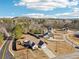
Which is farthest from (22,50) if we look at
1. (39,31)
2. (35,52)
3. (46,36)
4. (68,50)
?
(39,31)

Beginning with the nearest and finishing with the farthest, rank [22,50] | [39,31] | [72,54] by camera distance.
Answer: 1. [72,54]
2. [22,50]
3. [39,31]

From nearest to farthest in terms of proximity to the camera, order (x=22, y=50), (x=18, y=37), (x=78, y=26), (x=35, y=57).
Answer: (x=35, y=57), (x=22, y=50), (x=18, y=37), (x=78, y=26)

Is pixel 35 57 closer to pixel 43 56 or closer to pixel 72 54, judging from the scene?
pixel 43 56

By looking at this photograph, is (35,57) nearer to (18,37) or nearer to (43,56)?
(43,56)

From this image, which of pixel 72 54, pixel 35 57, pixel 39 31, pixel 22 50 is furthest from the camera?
pixel 39 31

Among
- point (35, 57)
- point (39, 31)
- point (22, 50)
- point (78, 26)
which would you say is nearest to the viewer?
point (35, 57)


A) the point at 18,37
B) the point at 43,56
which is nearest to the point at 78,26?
the point at 18,37

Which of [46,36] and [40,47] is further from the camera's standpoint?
[46,36]

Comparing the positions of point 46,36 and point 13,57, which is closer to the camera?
point 13,57

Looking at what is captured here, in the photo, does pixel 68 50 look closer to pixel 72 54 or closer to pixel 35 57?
pixel 72 54
